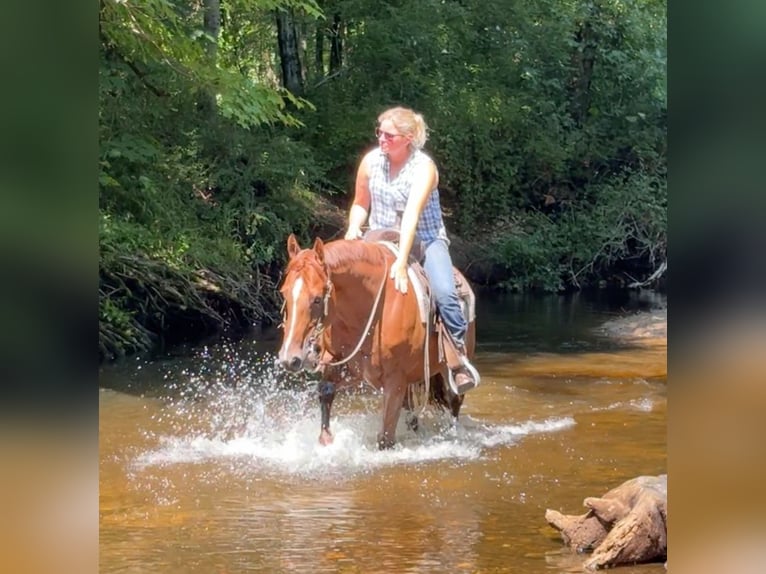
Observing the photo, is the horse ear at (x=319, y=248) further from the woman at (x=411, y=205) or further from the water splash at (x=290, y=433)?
the water splash at (x=290, y=433)

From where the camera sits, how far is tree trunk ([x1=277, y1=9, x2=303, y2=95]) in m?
4.57

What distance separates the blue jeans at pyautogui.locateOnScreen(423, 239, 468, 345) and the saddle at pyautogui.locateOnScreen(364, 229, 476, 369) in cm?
2

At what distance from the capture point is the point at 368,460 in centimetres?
352

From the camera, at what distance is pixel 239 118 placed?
4.66 metres

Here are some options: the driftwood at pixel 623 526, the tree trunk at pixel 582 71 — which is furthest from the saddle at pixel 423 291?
the tree trunk at pixel 582 71

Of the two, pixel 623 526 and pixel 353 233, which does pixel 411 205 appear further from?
pixel 623 526

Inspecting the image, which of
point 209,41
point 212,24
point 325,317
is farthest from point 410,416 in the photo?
point 212,24

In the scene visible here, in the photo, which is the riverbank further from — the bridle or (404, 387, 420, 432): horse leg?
the bridle

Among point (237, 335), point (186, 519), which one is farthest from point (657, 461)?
point (237, 335)

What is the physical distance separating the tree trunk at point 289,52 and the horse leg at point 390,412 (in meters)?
1.73

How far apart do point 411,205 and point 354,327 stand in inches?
20.1

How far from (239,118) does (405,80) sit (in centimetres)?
84
